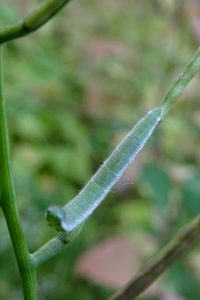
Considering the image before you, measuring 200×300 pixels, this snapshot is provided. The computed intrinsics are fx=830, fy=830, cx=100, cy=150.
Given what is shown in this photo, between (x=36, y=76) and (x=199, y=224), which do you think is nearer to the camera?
(x=199, y=224)

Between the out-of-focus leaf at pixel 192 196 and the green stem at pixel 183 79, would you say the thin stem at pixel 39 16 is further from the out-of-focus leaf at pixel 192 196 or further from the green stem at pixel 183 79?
the out-of-focus leaf at pixel 192 196

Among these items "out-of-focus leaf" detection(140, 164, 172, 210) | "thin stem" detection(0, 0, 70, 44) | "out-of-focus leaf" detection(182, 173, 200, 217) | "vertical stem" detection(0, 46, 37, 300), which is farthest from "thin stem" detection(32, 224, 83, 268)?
"out-of-focus leaf" detection(140, 164, 172, 210)

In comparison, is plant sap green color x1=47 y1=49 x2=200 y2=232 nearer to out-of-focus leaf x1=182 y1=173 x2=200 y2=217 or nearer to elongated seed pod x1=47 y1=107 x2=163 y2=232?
Answer: elongated seed pod x1=47 y1=107 x2=163 y2=232

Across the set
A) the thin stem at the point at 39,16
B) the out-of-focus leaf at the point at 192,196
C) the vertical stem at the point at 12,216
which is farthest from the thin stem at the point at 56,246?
the out-of-focus leaf at the point at 192,196

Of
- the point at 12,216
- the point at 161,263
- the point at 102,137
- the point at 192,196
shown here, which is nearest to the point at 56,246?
the point at 12,216

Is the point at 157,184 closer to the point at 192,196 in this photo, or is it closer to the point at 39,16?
the point at 192,196

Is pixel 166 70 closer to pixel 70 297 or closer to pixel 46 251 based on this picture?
pixel 70 297

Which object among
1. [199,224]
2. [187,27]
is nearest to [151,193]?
[187,27]
